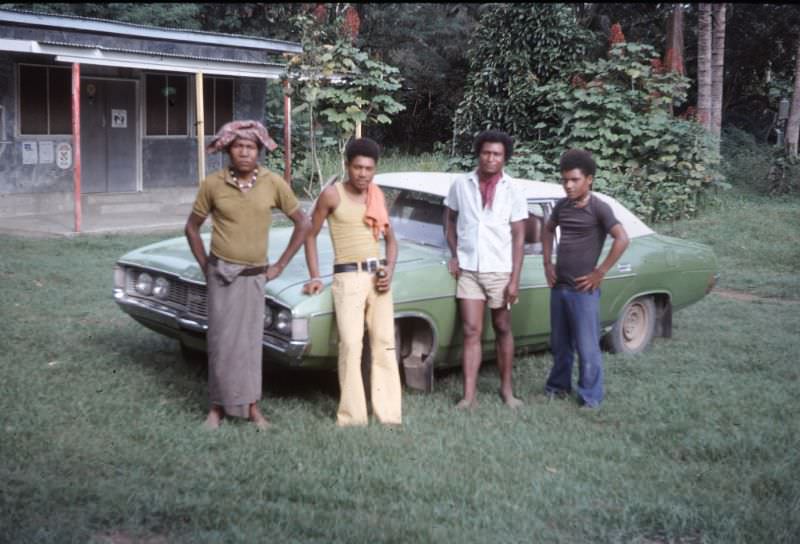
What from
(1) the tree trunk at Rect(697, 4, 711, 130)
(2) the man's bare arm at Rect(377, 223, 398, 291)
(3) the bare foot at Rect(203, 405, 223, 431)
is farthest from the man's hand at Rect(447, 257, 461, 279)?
(1) the tree trunk at Rect(697, 4, 711, 130)

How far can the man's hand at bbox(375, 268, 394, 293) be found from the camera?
219 inches

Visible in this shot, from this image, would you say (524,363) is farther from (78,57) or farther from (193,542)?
(78,57)

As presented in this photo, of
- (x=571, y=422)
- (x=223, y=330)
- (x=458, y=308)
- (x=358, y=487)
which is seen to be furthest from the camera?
(x=458, y=308)

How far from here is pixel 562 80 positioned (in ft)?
55.2

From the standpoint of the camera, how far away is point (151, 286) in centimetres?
→ 643

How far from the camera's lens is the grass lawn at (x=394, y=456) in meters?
4.21

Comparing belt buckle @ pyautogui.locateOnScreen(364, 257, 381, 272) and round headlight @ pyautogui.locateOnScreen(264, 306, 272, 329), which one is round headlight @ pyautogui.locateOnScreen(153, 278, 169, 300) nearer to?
round headlight @ pyautogui.locateOnScreen(264, 306, 272, 329)

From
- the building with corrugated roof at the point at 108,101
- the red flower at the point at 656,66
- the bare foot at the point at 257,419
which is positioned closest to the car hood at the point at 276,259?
the bare foot at the point at 257,419

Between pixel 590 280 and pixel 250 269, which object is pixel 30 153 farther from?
pixel 590 280

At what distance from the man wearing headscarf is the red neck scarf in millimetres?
1229

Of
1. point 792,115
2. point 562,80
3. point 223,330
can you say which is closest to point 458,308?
point 223,330

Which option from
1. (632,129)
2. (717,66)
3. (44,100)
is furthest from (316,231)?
(717,66)

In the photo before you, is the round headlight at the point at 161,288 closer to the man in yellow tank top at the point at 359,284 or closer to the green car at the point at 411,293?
the green car at the point at 411,293

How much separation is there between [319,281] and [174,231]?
9.02 m
